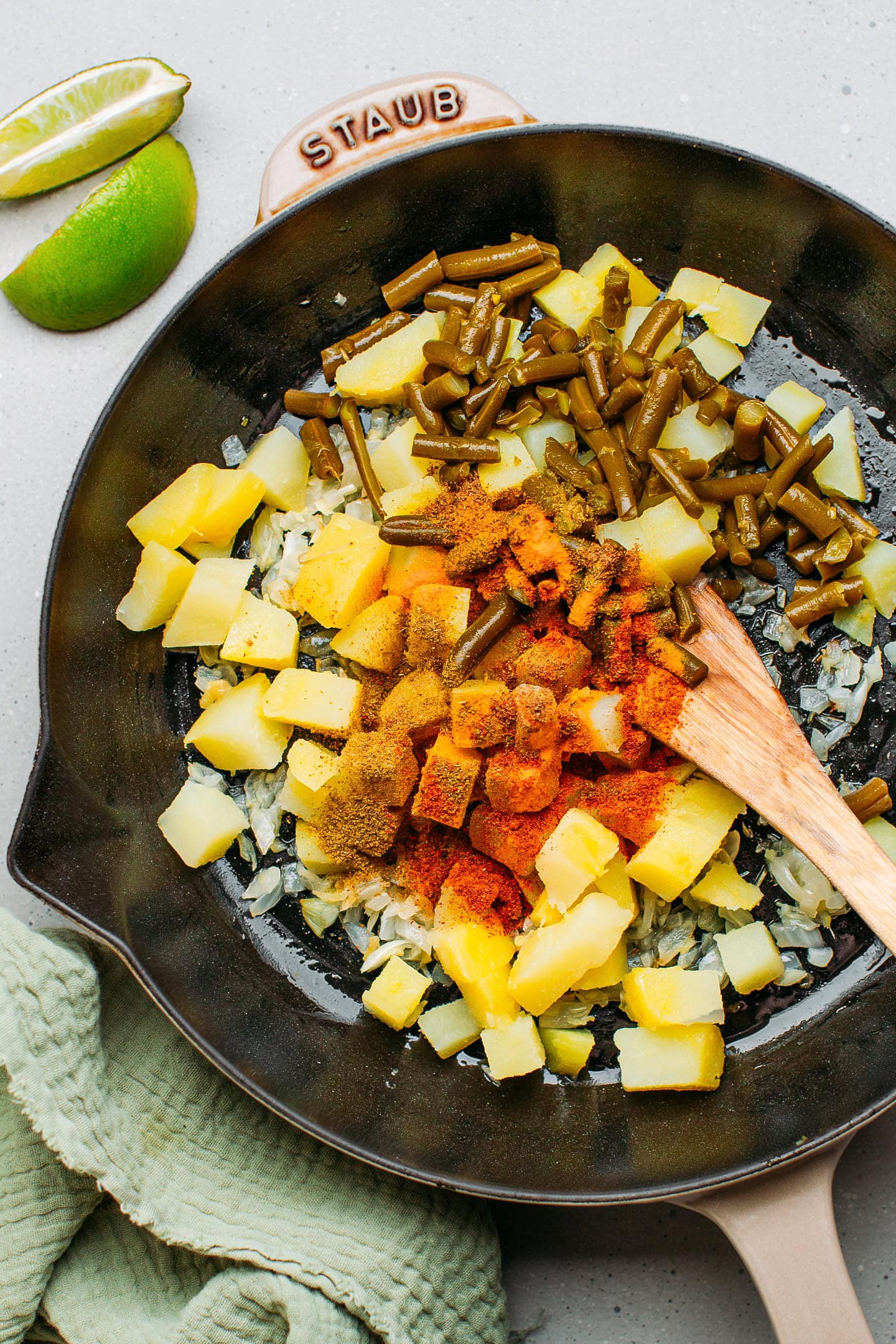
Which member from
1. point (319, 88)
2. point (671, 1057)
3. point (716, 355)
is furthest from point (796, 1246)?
point (319, 88)

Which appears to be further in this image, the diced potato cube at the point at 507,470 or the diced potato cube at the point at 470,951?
the diced potato cube at the point at 507,470

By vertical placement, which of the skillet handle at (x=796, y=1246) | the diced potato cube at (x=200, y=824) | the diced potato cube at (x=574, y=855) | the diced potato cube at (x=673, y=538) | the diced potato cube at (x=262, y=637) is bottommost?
A: the skillet handle at (x=796, y=1246)

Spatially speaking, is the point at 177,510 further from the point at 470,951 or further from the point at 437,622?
the point at 470,951

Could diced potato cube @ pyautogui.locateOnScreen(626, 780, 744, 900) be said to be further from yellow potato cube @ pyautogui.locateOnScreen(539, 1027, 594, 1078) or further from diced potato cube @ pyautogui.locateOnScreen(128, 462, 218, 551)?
diced potato cube @ pyautogui.locateOnScreen(128, 462, 218, 551)

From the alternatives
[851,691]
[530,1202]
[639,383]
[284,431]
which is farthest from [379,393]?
[530,1202]

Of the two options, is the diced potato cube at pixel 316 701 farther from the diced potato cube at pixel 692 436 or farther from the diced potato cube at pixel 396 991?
the diced potato cube at pixel 692 436

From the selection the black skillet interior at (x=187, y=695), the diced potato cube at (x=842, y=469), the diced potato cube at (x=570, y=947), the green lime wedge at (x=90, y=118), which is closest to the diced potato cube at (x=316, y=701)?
the black skillet interior at (x=187, y=695)

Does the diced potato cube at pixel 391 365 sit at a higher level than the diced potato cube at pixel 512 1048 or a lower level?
higher
